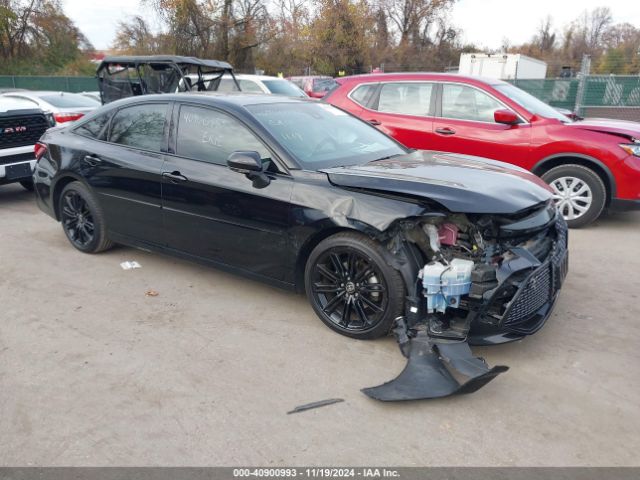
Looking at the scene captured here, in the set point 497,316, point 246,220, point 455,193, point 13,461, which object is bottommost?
point 13,461

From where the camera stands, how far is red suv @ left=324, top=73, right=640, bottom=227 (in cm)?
587

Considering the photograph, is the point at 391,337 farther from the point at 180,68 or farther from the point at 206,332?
the point at 180,68

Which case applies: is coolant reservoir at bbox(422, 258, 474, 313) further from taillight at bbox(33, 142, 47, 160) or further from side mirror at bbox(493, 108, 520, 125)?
taillight at bbox(33, 142, 47, 160)

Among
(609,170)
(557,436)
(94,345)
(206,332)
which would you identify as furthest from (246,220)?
(609,170)

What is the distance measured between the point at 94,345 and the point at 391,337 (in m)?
2.01

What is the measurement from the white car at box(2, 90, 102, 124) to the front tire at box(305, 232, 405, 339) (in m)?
8.22

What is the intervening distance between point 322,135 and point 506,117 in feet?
9.96

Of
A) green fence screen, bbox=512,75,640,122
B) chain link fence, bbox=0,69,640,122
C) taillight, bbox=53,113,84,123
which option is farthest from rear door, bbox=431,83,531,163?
green fence screen, bbox=512,75,640,122

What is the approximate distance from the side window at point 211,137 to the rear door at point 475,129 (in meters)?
3.40

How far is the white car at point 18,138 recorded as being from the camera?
704 cm

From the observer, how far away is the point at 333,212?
11.2 feet

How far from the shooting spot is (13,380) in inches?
121

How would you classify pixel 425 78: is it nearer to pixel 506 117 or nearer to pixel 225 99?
pixel 506 117

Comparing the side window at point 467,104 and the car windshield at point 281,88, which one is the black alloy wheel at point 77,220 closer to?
the side window at point 467,104
